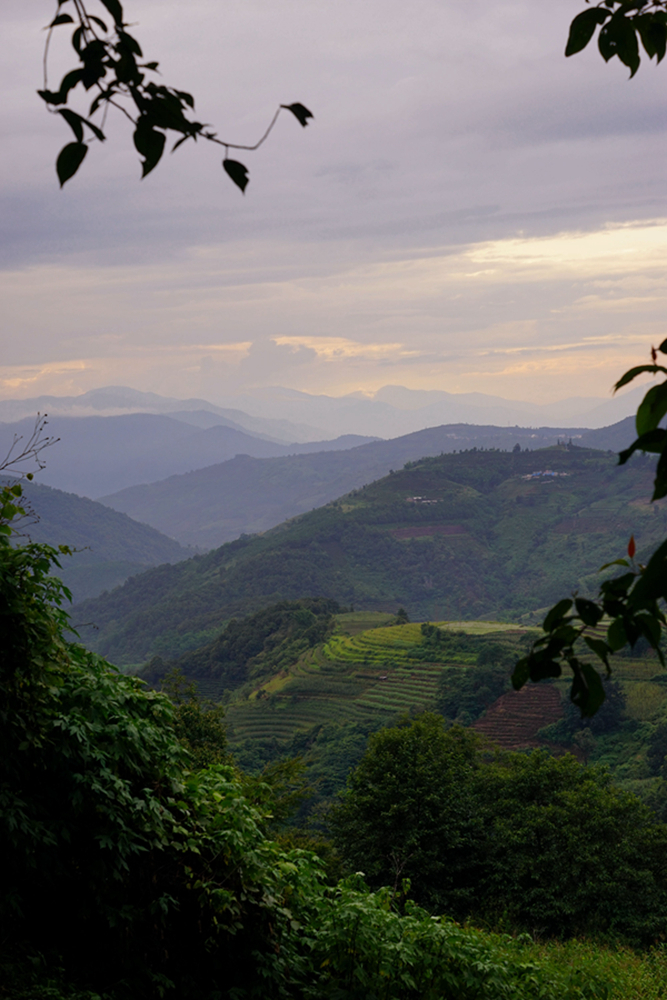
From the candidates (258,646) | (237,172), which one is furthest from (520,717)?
(237,172)

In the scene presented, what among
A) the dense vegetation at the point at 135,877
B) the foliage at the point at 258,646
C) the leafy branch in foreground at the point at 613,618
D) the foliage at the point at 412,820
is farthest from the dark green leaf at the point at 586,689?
the foliage at the point at 258,646

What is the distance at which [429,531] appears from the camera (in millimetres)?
166500

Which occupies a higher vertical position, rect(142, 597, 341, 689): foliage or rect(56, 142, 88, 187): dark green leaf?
rect(56, 142, 88, 187): dark green leaf

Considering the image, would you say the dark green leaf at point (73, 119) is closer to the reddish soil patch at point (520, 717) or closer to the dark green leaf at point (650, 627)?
the dark green leaf at point (650, 627)

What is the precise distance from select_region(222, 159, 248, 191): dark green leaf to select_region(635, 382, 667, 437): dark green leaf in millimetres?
1229

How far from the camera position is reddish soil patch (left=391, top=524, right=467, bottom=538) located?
16300 cm

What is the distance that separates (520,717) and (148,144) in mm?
Answer: 60902

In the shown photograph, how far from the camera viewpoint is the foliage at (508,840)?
635 inches

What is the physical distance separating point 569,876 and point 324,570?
13498 cm

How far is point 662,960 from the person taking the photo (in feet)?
34.4

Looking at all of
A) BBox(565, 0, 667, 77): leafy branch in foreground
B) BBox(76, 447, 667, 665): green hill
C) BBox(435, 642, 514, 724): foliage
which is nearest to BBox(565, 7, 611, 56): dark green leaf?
BBox(565, 0, 667, 77): leafy branch in foreground

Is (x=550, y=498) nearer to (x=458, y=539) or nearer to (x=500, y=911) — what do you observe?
(x=458, y=539)

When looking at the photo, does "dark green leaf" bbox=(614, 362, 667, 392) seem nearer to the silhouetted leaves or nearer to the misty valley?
the misty valley

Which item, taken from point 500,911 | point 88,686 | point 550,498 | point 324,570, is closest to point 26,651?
point 88,686
